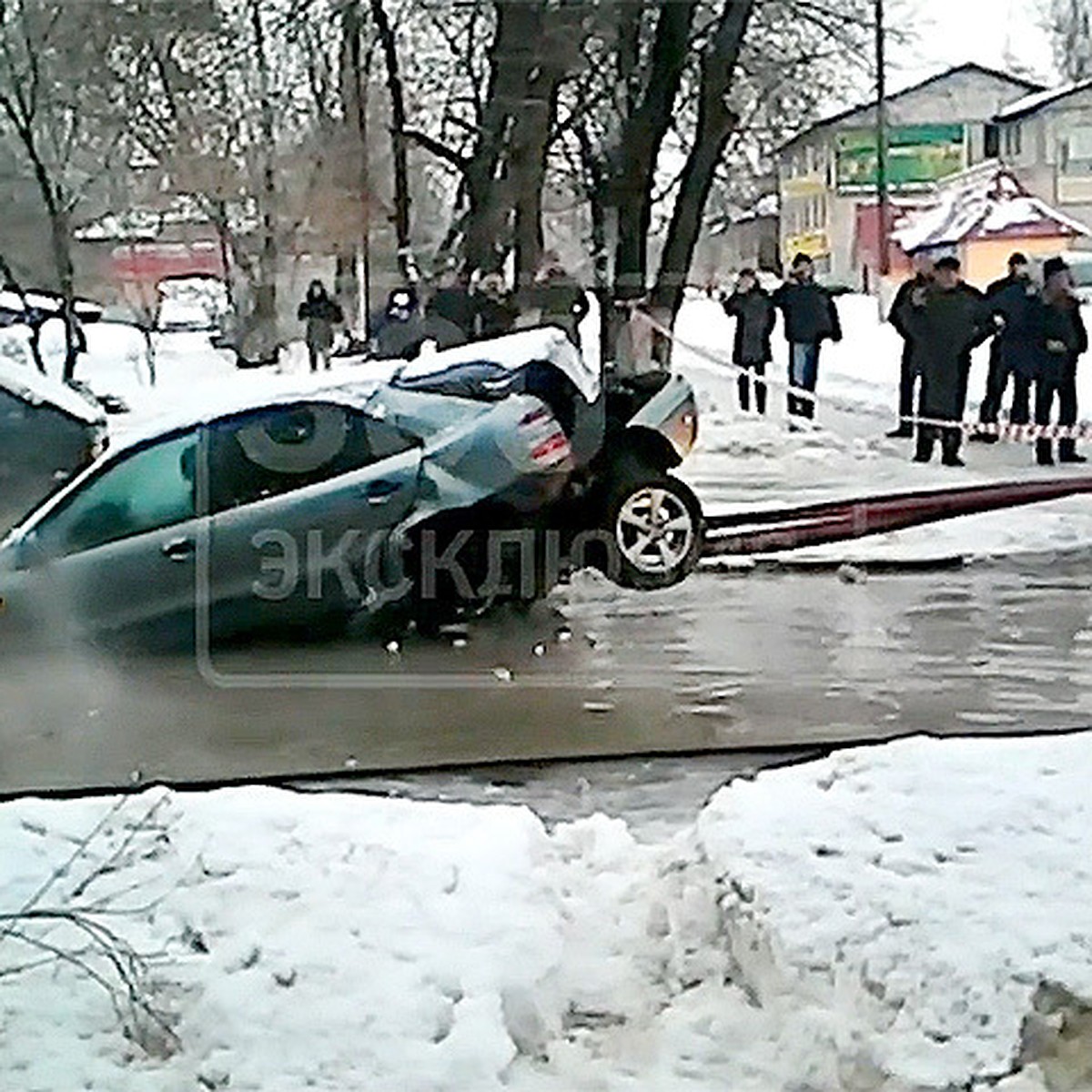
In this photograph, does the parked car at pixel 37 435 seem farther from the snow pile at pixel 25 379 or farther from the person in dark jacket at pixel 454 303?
the person in dark jacket at pixel 454 303

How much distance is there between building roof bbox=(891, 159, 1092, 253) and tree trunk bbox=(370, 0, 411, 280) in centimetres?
185

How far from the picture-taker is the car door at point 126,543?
728 cm

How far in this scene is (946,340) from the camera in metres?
7.92

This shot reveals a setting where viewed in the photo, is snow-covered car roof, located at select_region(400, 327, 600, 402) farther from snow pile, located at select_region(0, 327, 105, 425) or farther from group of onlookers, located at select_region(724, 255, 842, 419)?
snow pile, located at select_region(0, 327, 105, 425)

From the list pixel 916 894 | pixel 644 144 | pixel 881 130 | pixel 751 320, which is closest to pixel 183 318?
pixel 644 144

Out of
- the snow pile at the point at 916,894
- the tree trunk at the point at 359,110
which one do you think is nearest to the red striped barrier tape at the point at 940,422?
the tree trunk at the point at 359,110

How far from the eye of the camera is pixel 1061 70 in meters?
7.03

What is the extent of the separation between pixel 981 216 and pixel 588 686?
2290mm

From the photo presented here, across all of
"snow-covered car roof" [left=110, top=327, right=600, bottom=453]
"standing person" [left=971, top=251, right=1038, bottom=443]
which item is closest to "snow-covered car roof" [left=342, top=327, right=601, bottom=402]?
"snow-covered car roof" [left=110, top=327, right=600, bottom=453]

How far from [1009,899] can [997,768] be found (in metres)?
0.86

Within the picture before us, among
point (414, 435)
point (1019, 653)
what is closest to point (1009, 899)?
point (1019, 653)

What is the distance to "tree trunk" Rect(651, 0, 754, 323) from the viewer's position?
7.12 m

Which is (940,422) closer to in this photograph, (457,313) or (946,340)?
(946,340)

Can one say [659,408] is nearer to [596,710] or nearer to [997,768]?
[596,710]
